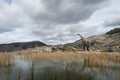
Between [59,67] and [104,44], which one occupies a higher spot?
[104,44]

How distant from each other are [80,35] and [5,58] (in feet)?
63.1

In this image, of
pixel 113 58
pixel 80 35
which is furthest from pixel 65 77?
pixel 80 35

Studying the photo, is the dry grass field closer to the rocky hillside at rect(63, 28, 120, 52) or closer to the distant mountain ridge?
the distant mountain ridge

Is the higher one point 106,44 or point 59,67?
point 106,44

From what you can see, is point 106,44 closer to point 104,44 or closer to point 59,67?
point 104,44

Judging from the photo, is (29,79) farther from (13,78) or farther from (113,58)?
(113,58)

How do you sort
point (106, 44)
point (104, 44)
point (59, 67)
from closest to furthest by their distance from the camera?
1. point (59, 67)
2. point (106, 44)
3. point (104, 44)

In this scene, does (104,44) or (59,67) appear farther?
(104,44)

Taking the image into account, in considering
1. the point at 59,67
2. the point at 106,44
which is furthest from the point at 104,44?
the point at 59,67

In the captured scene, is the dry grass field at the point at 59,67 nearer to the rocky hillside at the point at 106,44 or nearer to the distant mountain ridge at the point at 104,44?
the distant mountain ridge at the point at 104,44

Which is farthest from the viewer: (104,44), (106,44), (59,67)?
(104,44)

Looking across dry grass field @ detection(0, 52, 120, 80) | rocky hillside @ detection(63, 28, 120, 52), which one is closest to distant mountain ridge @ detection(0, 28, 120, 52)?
rocky hillside @ detection(63, 28, 120, 52)

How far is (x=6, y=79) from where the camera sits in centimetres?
741

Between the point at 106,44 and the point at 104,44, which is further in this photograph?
the point at 104,44
